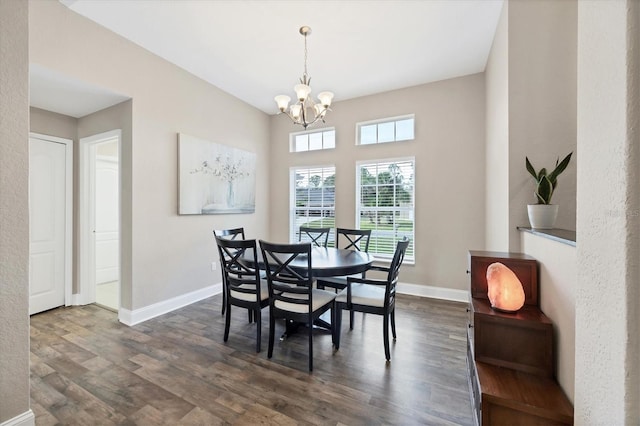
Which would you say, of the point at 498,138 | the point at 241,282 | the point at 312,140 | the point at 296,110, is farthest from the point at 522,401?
the point at 312,140

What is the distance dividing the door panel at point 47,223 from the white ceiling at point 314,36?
1191mm

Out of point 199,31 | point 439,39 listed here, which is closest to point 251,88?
point 199,31

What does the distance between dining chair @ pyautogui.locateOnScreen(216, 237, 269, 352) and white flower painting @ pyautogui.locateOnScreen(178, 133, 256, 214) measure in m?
1.38

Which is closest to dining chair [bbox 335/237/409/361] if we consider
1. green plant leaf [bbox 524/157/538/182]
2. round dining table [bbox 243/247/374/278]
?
round dining table [bbox 243/247/374/278]

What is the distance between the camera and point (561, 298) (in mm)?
1340

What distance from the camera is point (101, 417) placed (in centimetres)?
168

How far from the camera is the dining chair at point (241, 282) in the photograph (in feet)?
7.92

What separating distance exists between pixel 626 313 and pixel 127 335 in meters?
3.58

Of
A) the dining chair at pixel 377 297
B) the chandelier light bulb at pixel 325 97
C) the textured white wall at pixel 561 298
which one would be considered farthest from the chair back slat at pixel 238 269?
the textured white wall at pixel 561 298

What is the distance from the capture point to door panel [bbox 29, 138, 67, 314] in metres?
3.22

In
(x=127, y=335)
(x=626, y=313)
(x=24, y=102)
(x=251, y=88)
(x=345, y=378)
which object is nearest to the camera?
(x=626, y=313)

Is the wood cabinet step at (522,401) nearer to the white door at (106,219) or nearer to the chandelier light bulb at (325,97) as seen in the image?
the chandelier light bulb at (325,97)

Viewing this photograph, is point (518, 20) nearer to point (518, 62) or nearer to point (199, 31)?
point (518, 62)

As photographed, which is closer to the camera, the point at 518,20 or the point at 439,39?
the point at 518,20
